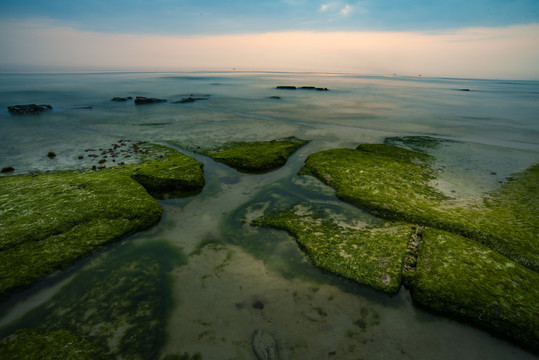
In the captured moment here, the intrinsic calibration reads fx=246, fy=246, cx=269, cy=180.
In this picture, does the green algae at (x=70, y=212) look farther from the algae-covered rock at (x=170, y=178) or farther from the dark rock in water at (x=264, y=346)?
the dark rock in water at (x=264, y=346)

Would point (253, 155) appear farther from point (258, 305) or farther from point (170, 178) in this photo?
point (258, 305)

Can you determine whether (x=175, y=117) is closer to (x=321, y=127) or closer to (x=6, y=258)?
(x=321, y=127)

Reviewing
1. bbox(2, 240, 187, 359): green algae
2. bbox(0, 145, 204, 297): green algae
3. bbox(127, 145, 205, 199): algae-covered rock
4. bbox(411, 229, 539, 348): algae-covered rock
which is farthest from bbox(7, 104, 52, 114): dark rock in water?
bbox(411, 229, 539, 348): algae-covered rock

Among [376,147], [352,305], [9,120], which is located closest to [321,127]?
[376,147]

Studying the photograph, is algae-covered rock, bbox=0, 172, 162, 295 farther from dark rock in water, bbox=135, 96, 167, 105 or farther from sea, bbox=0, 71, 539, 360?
dark rock in water, bbox=135, 96, 167, 105

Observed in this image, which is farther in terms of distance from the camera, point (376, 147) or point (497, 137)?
point (497, 137)
